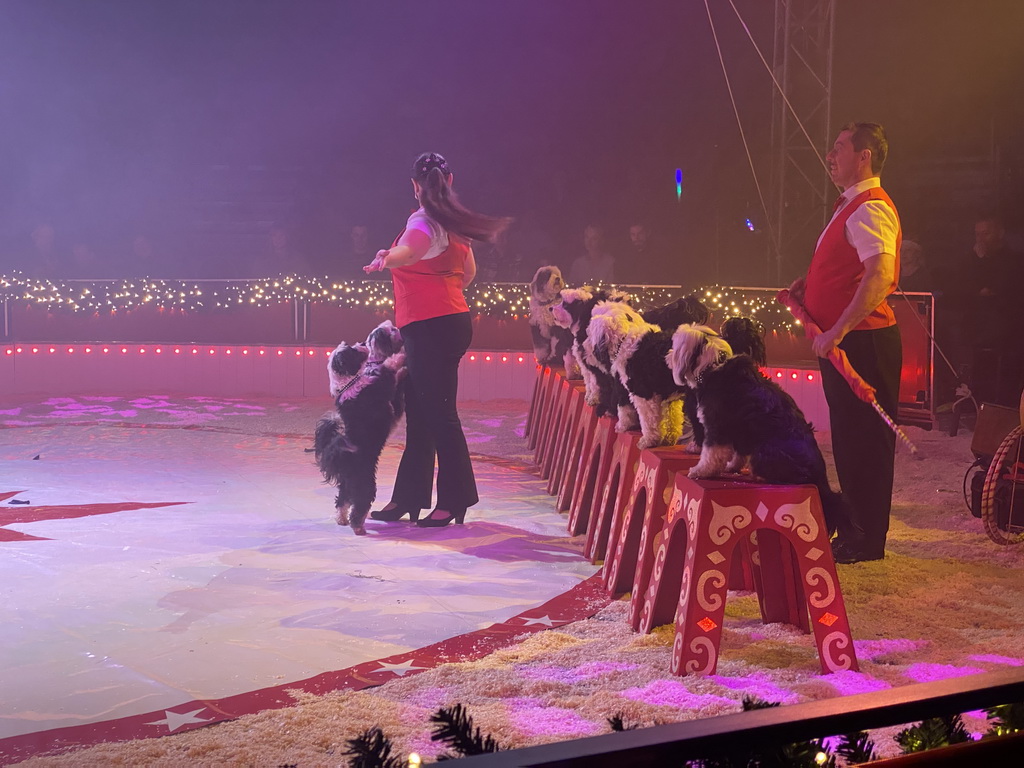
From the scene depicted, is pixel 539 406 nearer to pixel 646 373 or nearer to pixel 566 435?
pixel 566 435

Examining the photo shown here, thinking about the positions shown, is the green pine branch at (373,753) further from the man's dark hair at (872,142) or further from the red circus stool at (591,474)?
the man's dark hair at (872,142)

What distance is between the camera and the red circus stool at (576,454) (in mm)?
4777

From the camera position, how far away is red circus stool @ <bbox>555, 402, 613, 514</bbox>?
4.78 meters

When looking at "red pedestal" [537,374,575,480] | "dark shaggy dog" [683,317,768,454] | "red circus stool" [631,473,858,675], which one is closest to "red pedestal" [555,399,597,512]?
"red pedestal" [537,374,575,480]

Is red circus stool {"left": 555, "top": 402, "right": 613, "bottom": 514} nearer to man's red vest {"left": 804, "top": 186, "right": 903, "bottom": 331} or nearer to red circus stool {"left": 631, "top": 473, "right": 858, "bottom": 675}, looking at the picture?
man's red vest {"left": 804, "top": 186, "right": 903, "bottom": 331}

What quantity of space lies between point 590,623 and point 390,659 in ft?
2.34

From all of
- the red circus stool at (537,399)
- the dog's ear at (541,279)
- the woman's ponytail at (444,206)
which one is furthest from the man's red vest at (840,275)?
the red circus stool at (537,399)

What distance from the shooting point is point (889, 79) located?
1057 centimetres

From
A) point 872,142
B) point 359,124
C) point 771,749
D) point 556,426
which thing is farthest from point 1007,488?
point 359,124

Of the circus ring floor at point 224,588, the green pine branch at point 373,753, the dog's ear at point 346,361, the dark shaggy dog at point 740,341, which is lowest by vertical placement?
the circus ring floor at point 224,588

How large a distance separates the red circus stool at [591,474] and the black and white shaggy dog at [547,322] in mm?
1719

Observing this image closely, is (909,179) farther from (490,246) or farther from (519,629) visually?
(519,629)

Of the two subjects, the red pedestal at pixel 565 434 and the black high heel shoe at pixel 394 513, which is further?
the red pedestal at pixel 565 434

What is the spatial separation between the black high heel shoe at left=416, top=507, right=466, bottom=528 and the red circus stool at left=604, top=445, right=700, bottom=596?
1.12 m
